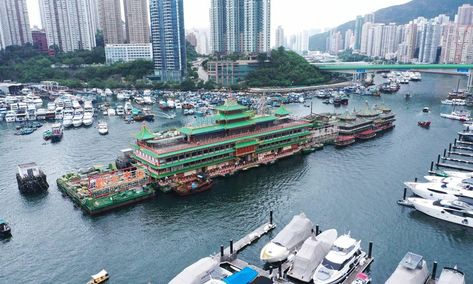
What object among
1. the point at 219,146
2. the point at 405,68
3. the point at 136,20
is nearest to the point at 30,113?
the point at 219,146

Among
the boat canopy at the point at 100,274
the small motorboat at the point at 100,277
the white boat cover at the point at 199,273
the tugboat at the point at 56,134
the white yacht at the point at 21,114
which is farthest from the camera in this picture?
the white yacht at the point at 21,114

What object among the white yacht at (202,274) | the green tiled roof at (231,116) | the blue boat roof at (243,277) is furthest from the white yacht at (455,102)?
the white yacht at (202,274)

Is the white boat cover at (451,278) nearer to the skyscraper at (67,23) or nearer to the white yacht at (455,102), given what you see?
the white yacht at (455,102)

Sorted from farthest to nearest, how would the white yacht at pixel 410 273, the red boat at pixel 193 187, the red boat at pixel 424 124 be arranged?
1. the red boat at pixel 424 124
2. the red boat at pixel 193 187
3. the white yacht at pixel 410 273

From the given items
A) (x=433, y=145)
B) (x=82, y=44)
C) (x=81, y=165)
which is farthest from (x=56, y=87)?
(x=433, y=145)

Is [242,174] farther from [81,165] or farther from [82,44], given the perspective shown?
[82,44]

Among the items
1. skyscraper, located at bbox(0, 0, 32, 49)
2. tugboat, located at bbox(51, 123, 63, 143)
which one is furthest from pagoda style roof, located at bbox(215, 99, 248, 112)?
skyscraper, located at bbox(0, 0, 32, 49)

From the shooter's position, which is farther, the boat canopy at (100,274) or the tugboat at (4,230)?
the tugboat at (4,230)

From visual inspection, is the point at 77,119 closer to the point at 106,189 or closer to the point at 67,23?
the point at 106,189
